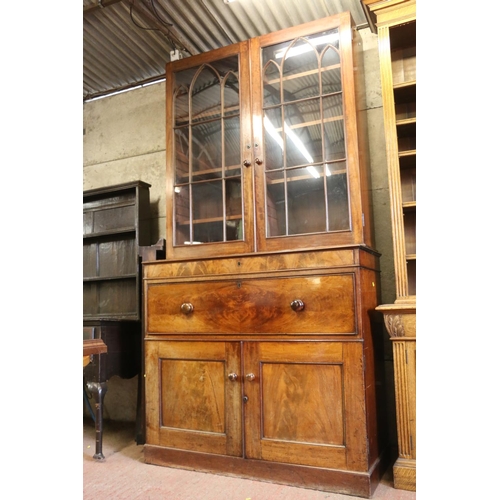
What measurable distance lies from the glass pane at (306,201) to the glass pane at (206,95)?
618 mm

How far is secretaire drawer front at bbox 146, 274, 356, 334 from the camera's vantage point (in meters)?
1.90

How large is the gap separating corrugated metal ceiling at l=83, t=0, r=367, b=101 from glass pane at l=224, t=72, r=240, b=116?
482mm

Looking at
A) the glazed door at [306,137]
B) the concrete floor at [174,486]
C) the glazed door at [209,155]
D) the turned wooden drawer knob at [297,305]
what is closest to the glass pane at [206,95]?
the glazed door at [209,155]

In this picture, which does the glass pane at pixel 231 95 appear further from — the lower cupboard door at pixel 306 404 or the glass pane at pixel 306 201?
the lower cupboard door at pixel 306 404

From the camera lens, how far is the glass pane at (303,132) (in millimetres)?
2188

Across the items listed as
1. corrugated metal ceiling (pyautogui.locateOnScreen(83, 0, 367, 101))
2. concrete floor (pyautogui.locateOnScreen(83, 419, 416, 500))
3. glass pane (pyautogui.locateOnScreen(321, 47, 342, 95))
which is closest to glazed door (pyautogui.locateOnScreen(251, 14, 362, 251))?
glass pane (pyautogui.locateOnScreen(321, 47, 342, 95))

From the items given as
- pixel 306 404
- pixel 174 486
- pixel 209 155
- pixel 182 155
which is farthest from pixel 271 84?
pixel 174 486

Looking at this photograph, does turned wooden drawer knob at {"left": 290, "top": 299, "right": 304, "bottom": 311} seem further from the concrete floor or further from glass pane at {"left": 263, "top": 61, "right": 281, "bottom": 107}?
glass pane at {"left": 263, "top": 61, "right": 281, "bottom": 107}

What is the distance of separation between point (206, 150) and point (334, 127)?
726 millimetres

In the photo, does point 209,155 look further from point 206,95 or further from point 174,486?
point 174,486

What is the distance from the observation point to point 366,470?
69.8 inches
